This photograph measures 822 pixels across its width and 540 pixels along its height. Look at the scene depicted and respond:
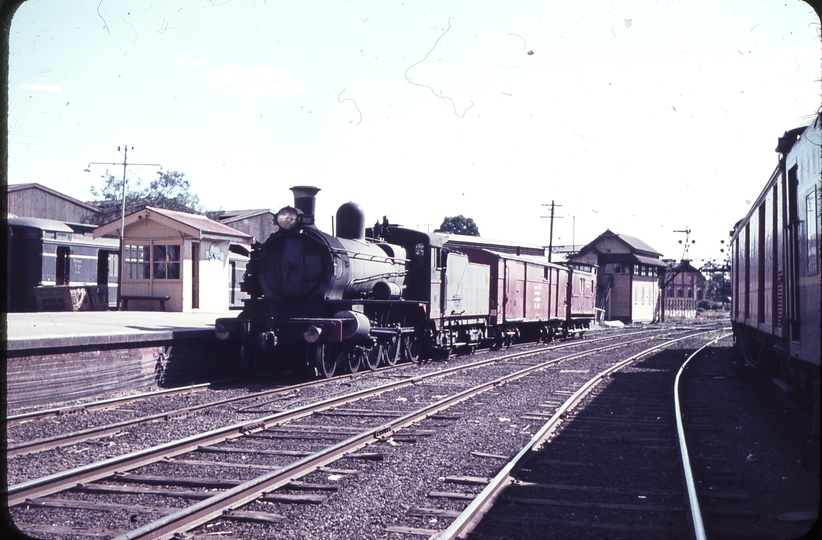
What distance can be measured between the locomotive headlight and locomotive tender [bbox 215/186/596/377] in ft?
0.06

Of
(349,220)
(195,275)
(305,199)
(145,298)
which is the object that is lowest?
(145,298)

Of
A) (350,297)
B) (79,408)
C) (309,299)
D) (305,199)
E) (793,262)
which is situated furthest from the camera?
(350,297)

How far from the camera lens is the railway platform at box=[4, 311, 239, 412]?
9.15 m

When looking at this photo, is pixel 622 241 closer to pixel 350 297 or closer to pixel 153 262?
pixel 153 262

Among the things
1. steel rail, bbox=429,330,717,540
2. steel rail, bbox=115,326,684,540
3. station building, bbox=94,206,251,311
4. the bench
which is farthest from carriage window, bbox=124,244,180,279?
steel rail, bbox=429,330,717,540

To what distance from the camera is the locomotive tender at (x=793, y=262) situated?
593 centimetres

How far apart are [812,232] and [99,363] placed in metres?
9.51

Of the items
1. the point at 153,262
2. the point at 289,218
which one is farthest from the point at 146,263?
the point at 289,218

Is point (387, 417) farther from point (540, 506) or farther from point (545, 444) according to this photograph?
point (540, 506)

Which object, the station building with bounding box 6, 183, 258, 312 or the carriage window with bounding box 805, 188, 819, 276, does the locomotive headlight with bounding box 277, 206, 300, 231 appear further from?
the station building with bounding box 6, 183, 258, 312

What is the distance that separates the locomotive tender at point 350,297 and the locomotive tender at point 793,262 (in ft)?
21.9

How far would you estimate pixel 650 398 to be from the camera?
11000 millimetres

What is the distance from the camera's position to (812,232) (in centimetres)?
597

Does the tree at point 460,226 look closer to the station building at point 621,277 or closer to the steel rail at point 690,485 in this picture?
the station building at point 621,277
